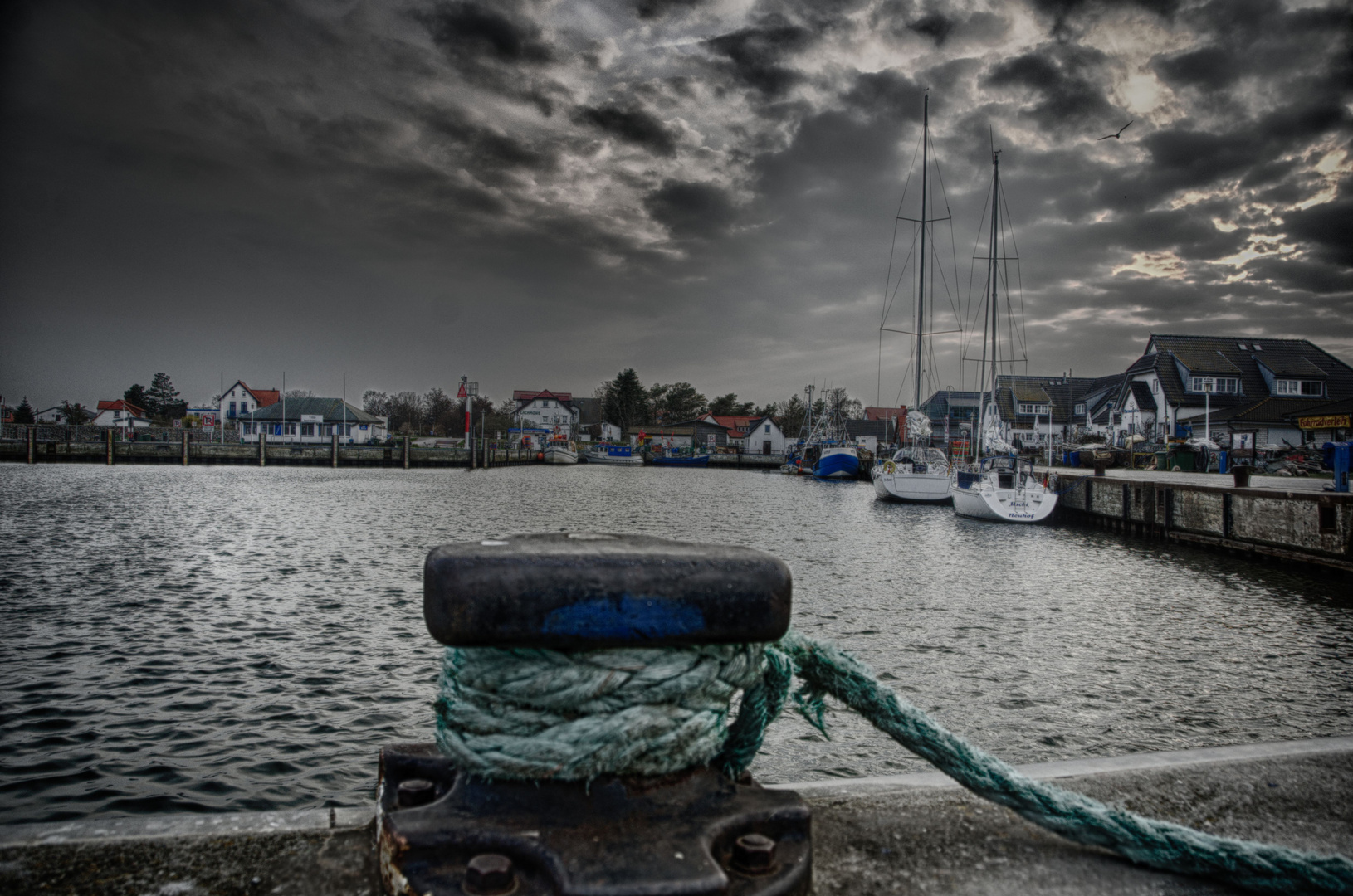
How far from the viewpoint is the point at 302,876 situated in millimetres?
1442

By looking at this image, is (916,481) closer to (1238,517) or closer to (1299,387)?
(1238,517)

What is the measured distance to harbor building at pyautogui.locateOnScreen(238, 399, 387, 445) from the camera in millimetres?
81625

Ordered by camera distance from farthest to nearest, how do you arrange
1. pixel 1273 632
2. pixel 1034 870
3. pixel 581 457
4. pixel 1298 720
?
1. pixel 581 457
2. pixel 1273 632
3. pixel 1298 720
4. pixel 1034 870

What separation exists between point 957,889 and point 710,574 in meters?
0.82

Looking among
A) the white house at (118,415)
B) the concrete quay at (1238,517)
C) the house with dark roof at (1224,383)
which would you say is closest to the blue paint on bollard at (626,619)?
the concrete quay at (1238,517)

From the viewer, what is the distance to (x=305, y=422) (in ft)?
268

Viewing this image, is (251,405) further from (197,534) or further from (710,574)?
(710,574)

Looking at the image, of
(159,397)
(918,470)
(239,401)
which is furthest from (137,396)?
(918,470)

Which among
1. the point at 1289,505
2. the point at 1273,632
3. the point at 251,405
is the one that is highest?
the point at 251,405

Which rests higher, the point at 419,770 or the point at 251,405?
the point at 251,405

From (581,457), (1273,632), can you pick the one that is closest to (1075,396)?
(581,457)

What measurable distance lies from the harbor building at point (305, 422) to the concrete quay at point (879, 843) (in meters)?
86.3

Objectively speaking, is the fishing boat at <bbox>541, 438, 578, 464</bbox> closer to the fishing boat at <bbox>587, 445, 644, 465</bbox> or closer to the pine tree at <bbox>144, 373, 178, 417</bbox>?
the fishing boat at <bbox>587, 445, 644, 465</bbox>

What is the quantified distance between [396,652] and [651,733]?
263 inches
